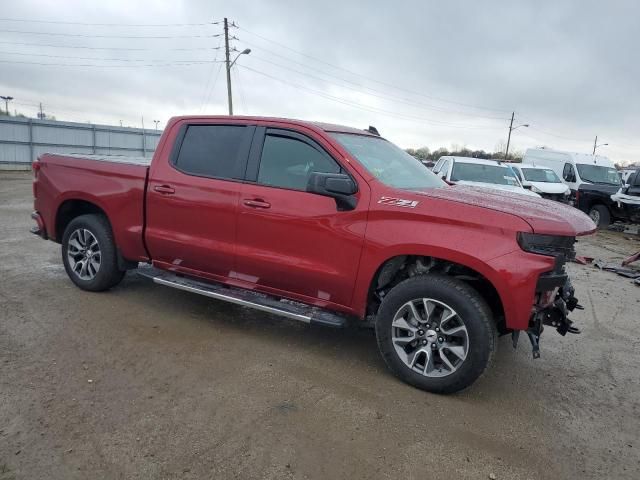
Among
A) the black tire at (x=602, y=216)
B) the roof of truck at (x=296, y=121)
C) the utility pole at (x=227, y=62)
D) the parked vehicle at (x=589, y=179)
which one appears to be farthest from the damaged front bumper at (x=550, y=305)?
the utility pole at (x=227, y=62)

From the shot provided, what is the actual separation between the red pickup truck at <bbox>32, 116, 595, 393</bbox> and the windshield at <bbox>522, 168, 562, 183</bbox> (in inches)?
524

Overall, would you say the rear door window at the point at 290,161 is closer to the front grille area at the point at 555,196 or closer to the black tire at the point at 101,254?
the black tire at the point at 101,254

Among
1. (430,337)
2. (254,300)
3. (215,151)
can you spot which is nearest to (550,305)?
(430,337)

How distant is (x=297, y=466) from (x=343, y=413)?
Result: 2.00ft

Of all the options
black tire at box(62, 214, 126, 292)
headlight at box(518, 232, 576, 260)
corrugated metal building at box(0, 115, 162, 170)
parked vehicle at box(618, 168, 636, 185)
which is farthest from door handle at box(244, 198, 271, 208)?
corrugated metal building at box(0, 115, 162, 170)

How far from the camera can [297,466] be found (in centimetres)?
262

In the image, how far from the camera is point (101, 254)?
4977 mm

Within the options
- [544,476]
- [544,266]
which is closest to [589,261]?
[544,266]

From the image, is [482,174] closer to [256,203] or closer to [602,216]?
[602,216]

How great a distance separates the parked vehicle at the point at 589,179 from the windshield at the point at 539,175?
91 centimetres

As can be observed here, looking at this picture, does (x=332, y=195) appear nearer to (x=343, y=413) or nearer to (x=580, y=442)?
(x=343, y=413)

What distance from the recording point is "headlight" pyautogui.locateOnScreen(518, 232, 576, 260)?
10.4 feet

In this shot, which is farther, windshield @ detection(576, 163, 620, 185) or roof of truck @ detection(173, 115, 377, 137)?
windshield @ detection(576, 163, 620, 185)

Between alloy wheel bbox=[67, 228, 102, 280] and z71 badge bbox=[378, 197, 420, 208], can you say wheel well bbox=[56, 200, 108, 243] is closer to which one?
alloy wheel bbox=[67, 228, 102, 280]
